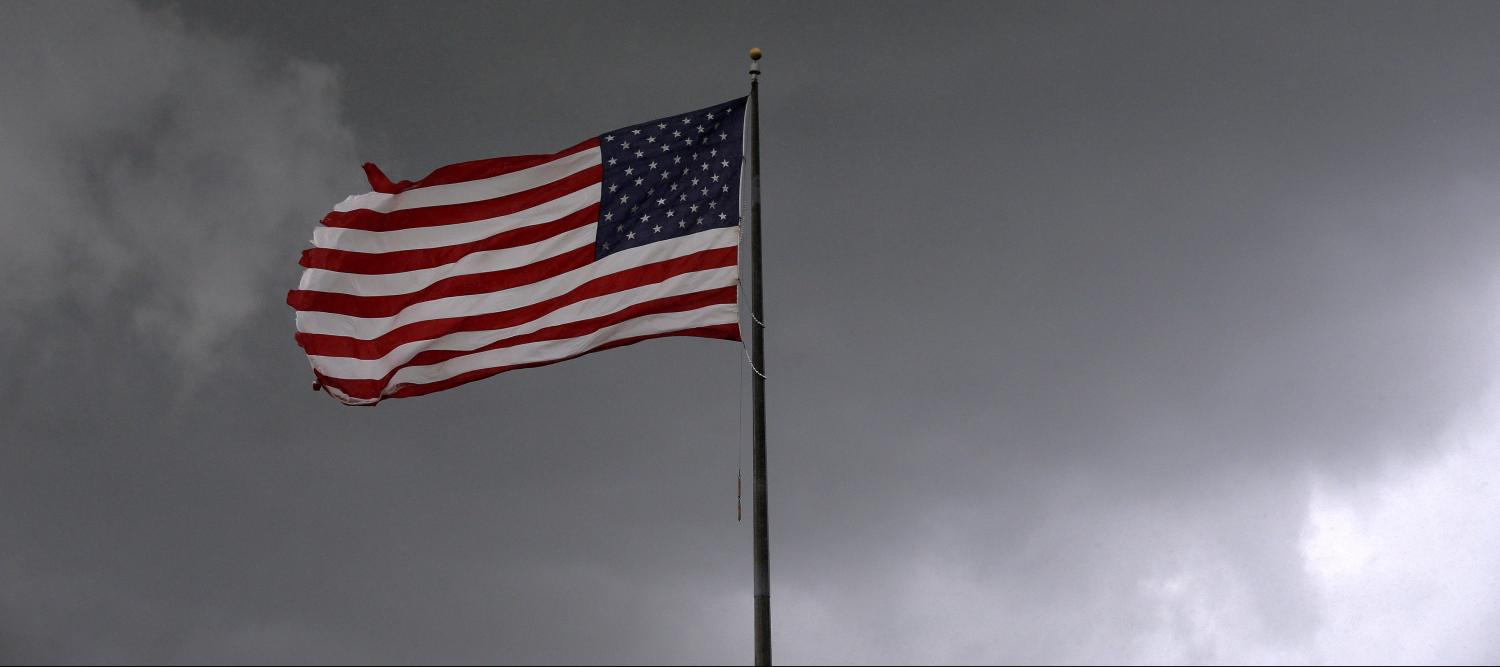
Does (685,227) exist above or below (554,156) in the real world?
below

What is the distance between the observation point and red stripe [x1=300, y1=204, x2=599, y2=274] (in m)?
36.3

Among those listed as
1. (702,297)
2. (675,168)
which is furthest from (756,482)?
(675,168)

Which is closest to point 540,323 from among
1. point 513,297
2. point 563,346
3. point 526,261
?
point 563,346

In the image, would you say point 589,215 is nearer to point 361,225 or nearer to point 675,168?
point 675,168

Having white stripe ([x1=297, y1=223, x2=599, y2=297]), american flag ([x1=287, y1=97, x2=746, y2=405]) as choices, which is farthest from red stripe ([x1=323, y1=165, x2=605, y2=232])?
white stripe ([x1=297, y1=223, x2=599, y2=297])

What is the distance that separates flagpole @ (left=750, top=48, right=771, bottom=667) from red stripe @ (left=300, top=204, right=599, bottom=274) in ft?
14.8

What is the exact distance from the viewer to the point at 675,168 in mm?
35344

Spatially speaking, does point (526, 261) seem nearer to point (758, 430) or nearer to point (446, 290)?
point (446, 290)

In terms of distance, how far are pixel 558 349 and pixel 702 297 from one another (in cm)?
325

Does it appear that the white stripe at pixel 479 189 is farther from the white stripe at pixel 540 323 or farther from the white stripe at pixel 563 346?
the white stripe at pixel 563 346

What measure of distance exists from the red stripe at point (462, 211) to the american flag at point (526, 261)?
30 millimetres

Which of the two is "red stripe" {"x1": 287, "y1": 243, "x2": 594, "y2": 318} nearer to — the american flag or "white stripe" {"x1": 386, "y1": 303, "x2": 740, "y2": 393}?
the american flag

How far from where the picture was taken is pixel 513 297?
35875 mm

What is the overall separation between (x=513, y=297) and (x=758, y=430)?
24.7 ft
